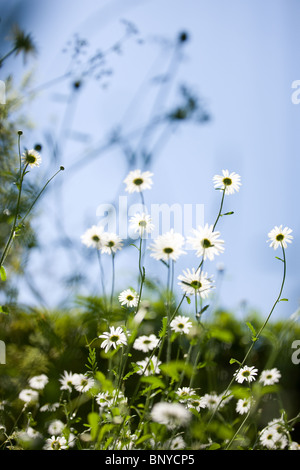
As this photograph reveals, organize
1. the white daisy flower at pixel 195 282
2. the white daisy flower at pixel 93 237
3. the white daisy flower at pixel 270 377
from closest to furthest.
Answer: the white daisy flower at pixel 195 282, the white daisy flower at pixel 93 237, the white daisy flower at pixel 270 377

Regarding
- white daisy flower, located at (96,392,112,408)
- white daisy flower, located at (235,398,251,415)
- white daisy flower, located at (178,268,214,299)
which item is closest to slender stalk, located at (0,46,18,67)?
white daisy flower, located at (178,268,214,299)

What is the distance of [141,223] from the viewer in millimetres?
1126

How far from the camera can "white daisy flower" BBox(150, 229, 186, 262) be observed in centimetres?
109

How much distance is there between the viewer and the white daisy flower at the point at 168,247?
→ 3.57ft

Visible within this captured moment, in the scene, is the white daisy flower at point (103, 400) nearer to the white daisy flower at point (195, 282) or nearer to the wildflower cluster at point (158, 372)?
the wildflower cluster at point (158, 372)

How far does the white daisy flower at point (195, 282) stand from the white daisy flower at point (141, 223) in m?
0.17

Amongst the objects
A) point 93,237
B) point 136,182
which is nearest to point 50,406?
point 93,237

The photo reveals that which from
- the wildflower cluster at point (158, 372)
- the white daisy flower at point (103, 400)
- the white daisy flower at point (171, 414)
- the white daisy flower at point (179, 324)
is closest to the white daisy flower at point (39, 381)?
the wildflower cluster at point (158, 372)

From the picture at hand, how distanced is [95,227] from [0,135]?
0.45 m

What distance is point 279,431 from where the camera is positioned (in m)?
1.37

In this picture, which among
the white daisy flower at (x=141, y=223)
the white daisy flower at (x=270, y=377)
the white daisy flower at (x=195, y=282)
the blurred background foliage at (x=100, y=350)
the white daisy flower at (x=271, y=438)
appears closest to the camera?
the blurred background foliage at (x=100, y=350)

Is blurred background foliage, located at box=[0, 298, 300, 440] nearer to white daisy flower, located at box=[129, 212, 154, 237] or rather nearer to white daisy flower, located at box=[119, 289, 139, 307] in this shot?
white daisy flower, located at box=[119, 289, 139, 307]

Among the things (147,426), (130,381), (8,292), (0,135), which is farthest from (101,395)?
(130,381)
